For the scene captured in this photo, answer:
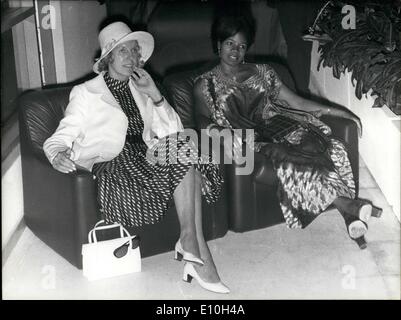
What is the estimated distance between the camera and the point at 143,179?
3199 mm

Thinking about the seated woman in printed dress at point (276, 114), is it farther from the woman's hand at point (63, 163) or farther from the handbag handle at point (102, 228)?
the woman's hand at point (63, 163)

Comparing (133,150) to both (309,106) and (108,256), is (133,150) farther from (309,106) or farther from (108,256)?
(309,106)

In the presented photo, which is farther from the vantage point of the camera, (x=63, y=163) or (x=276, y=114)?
(x=276, y=114)

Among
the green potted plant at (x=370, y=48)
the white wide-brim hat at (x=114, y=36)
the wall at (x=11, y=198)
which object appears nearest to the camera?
the white wide-brim hat at (x=114, y=36)

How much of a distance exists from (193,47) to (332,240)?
1721 millimetres

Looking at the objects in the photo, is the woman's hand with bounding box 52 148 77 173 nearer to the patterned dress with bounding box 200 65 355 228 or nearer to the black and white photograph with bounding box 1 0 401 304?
the black and white photograph with bounding box 1 0 401 304

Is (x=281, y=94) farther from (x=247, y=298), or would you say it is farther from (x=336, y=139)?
(x=247, y=298)

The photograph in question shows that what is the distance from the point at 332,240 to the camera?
3574mm

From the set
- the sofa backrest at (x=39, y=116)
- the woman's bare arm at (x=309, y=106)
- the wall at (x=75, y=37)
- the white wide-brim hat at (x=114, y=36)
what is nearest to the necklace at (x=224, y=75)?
the woman's bare arm at (x=309, y=106)

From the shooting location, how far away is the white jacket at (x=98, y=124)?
3.23m

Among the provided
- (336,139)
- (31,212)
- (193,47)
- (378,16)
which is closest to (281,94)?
(336,139)

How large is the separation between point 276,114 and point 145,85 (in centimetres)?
77

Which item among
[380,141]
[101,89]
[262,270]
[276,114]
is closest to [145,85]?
[101,89]

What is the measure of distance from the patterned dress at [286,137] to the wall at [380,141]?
13.6 inches
